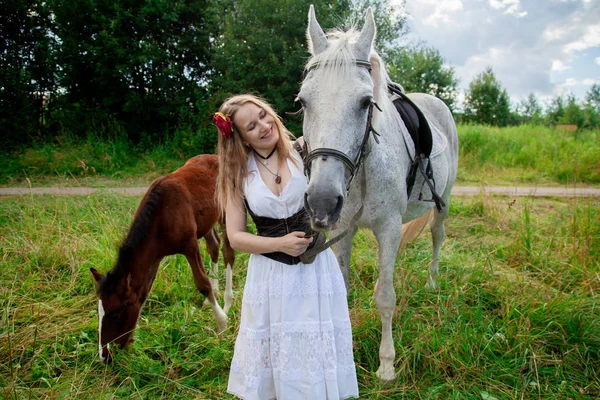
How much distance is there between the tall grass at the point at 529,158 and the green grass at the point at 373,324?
206 inches

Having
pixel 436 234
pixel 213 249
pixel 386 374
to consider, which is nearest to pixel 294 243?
pixel 386 374

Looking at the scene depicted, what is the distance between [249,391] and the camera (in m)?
1.68

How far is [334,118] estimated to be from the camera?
158 cm

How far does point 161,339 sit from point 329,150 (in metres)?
2.32

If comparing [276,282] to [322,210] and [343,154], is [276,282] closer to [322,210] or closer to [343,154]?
[322,210]

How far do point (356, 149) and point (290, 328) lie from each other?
0.88 meters

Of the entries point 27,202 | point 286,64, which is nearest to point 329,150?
point 27,202

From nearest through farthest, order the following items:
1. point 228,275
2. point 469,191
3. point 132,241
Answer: point 132,241 < point 228,275 < point 469,191

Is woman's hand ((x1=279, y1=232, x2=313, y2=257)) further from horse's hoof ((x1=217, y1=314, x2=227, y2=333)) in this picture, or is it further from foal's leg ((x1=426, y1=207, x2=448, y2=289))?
foal's leg ((x1=426, y1=207, x2=448, y2=289))

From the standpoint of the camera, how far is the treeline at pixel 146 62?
359 inches

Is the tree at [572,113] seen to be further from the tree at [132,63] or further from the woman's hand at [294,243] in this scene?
the woman's hand at [294,243]

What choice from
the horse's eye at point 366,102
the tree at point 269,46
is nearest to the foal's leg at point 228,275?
the horse's eye at point 366,102

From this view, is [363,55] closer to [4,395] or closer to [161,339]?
[161,339]

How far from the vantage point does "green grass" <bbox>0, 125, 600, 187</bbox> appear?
8.02 meters
